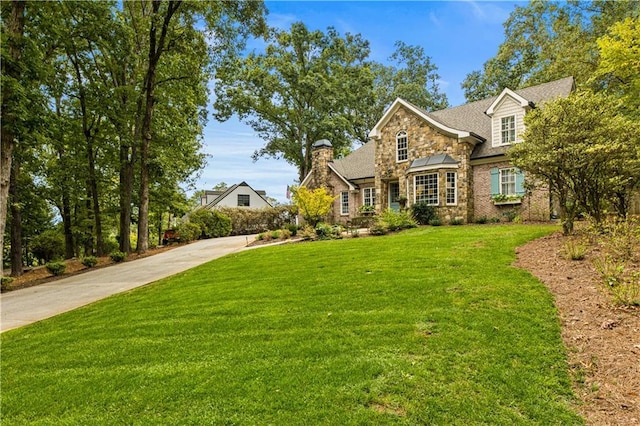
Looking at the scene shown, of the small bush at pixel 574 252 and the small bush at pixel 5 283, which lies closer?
the small bush at pixel 574 252

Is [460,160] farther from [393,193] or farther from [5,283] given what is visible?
[5,283]

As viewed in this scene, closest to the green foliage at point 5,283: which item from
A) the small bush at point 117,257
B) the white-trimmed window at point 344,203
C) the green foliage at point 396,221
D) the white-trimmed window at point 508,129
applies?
the small bush at point 117,257

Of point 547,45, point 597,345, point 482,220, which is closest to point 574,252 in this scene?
point 597,345

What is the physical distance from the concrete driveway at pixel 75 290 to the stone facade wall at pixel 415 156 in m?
11.2

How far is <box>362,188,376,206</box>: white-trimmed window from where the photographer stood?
2101 centimetres

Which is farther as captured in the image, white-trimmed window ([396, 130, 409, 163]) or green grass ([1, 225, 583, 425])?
white-trimmed window ([396, 130, 409, 163])

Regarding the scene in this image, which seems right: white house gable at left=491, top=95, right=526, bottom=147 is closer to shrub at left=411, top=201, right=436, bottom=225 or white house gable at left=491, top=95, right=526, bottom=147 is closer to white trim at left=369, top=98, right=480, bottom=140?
white trim at left=369, top=98, right=480, bottom=140

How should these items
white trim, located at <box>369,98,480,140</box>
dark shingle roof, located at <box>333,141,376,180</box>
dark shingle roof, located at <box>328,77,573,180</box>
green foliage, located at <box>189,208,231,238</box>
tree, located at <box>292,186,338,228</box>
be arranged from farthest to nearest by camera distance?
green foliage, located at <box>189,208,231,238</box>, dark shingle roof, located at <box>333,141,376,180</box>, tree, located at <box>292,186,338,228</box>, white trim, located at <box>369,98,480,140</box>, dark shingle roof, located at <box>328,77,573,180</box>

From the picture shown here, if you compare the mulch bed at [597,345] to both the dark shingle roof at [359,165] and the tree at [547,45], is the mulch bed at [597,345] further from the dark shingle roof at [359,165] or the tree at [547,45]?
the dark shingle roof at [359,165]

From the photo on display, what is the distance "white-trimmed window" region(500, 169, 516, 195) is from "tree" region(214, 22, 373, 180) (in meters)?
14.9

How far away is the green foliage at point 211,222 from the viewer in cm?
2409

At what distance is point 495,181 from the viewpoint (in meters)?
16.2

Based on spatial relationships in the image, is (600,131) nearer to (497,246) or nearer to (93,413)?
(497,246)

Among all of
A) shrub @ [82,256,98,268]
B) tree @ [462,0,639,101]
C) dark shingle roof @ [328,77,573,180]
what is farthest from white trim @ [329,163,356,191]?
shrub @ [82,256,98,268]
